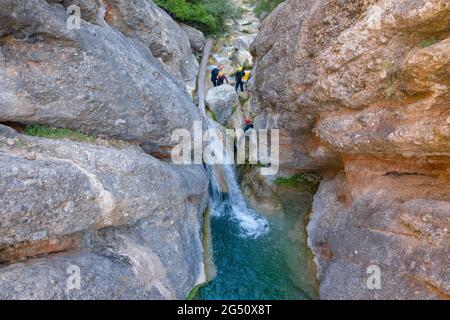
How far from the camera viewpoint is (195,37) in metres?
21.2

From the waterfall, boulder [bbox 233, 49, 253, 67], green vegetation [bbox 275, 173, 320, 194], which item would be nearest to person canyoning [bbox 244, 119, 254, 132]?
the waterfall

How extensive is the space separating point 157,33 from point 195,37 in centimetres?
590

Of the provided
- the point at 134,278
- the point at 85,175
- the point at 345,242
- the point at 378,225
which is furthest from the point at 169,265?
the point at 378,225

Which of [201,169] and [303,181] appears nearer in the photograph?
[201,169]

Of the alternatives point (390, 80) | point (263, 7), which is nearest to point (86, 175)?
point (390, 80)

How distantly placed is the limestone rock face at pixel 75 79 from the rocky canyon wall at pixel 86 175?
3 cm

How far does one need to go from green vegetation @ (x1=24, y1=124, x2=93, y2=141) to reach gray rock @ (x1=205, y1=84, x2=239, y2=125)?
9962 millimetres

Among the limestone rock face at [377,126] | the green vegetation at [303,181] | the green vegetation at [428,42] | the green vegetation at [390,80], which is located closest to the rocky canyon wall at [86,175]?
the green vegetation at [303,181]

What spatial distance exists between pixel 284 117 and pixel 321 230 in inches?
203

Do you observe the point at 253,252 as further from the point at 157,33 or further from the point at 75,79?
the point at 157,33

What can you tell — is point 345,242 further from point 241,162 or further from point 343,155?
point 241,162

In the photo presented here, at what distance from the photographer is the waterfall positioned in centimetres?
1439

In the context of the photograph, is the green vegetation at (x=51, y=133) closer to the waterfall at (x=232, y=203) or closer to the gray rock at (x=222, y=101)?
the waterfall at (x=232, y=203)

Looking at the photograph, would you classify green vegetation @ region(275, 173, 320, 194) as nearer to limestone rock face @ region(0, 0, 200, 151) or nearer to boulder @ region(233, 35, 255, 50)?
limestone rock face @ region(0, 0, 200, 151)
